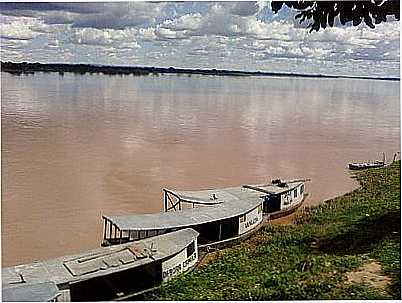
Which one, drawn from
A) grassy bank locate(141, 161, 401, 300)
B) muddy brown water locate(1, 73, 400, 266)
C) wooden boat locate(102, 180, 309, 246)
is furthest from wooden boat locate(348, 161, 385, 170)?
grassy bank locate(141, 161, 401, 300)

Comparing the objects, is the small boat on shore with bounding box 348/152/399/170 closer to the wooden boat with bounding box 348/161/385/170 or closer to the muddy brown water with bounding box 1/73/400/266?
the wooden boat with bounding box 348/161/385/170

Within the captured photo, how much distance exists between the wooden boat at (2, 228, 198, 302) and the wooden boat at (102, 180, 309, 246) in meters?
0.27

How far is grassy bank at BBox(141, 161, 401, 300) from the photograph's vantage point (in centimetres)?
229

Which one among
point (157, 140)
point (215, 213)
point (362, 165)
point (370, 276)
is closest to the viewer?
point (370, 276)

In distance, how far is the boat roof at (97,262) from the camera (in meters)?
2.48

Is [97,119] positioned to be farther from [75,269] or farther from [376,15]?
[376,15]

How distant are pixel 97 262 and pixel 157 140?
1.60 m

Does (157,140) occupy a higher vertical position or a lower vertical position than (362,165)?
higher

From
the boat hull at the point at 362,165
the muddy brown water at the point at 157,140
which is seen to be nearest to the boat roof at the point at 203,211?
the muddy brown water at the point at 157,140

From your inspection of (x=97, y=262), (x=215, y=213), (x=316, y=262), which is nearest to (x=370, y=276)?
(x=316, y=262)

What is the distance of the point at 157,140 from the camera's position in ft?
13.7

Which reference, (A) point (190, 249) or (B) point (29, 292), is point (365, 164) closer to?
(A) point (190, 249)

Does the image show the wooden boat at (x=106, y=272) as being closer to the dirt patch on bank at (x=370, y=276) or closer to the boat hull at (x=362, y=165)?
the dirt patch on bank at (x=370, y=276)

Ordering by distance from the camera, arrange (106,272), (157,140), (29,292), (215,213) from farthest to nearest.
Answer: (157,140), (215,213), (106,272), (29,292)
